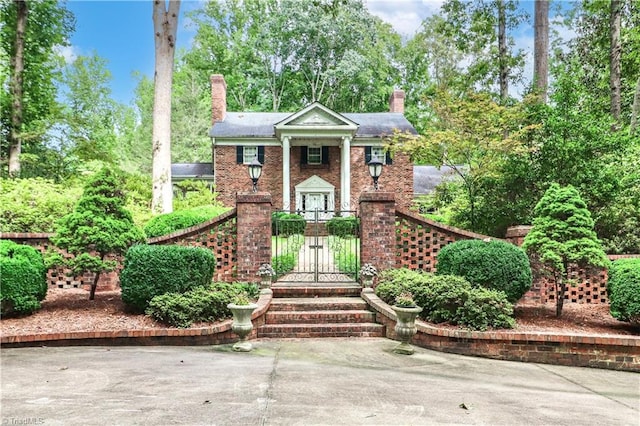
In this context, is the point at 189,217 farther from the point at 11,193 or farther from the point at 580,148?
the point at 580,148

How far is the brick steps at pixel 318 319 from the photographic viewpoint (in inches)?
248

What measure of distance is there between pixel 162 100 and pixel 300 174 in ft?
35.5

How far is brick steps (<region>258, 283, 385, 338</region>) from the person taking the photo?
629cm

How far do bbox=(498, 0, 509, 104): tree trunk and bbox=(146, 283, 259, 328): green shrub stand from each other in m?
13.7

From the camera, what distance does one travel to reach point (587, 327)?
249 inches

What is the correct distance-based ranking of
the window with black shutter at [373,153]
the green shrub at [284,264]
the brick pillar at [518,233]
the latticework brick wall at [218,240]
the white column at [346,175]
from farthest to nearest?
1. the window with black shutter at [373,153]
2. the white column at [346,175]
3. the green shrub at [284,264]
4. the latticework brick wall at [218,240]
5. the brick pillar at [518,233]

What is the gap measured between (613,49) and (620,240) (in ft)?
24.3

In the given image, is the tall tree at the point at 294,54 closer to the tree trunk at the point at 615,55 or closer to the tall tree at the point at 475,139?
the tree trunk at the point at 615,55

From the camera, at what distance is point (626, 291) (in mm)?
6035

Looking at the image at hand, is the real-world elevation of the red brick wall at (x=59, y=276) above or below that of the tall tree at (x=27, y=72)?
below

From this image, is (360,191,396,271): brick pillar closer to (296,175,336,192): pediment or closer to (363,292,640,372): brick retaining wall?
(363,292,640,372): brick retaining wall

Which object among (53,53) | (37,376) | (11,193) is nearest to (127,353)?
(37,376)

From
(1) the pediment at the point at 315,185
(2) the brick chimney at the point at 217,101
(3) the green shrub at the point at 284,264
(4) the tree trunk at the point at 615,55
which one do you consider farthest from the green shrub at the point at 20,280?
(2) the brick chimney at the point at 217,101

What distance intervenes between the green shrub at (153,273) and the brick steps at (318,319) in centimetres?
147
